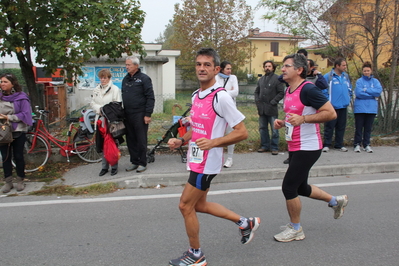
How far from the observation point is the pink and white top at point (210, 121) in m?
2.98

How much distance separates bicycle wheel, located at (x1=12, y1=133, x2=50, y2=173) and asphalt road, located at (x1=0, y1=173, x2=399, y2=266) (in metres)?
1.55

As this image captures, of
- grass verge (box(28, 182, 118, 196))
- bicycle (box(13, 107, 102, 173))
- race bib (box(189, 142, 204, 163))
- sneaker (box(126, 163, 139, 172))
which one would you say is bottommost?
grass verge (box(28, 182, 118, 196))

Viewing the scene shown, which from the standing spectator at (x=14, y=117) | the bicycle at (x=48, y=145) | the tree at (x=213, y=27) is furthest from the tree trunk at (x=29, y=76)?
the tree at (x=213, y=27)

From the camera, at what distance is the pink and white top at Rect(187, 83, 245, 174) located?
9.79 feet

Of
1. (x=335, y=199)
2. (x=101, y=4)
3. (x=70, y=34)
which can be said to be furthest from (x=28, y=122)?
(x=335, y=199)

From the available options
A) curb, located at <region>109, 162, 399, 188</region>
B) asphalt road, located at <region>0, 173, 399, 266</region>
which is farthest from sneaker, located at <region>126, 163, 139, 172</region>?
asphalt road, located at <region>0, 173, 399, 266</region>

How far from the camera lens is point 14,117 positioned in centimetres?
540

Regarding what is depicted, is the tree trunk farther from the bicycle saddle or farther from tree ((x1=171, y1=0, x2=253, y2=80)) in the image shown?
tree ((x1=171, y1=0, x2=253, y2=80))

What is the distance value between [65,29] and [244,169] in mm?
4124

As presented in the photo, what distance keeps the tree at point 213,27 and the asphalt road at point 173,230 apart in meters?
22.5

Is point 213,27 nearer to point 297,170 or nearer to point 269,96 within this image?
point 269,96

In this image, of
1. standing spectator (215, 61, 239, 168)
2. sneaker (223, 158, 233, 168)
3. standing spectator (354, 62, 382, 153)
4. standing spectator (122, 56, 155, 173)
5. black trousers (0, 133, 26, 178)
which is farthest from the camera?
standing spectator (354, 62, 382, 153)

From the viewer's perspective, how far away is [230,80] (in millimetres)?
6816

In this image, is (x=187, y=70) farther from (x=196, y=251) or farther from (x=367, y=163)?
(x=196, y=251)
